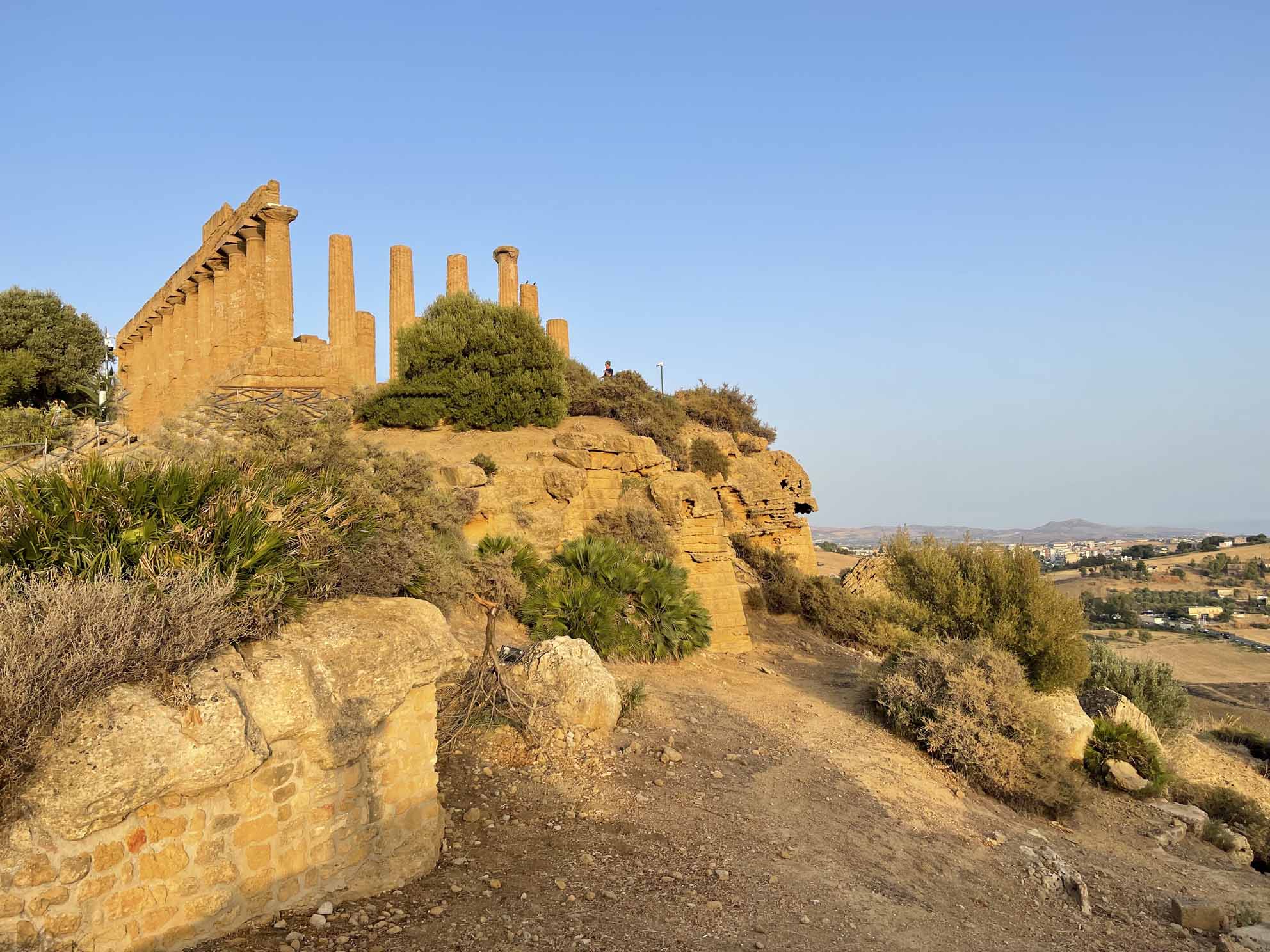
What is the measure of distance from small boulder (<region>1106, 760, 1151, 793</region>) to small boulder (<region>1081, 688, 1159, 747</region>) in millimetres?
1120

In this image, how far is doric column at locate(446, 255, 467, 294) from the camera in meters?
29.0

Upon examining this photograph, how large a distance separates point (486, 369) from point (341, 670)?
50.3 ft

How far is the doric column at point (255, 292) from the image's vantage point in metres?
20.6

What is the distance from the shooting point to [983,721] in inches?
414

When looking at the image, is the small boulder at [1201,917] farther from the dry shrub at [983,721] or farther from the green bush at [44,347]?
the green bush at [44,347]

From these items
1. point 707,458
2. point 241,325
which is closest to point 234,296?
point 241,325

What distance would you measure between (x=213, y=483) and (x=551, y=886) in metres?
3.61

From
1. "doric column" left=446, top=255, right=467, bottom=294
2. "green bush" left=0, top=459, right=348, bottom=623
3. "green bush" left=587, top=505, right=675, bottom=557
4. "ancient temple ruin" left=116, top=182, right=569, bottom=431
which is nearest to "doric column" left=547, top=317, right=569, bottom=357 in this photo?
"ancient temple ruin" left=116, top=182, right=569, bottom=431

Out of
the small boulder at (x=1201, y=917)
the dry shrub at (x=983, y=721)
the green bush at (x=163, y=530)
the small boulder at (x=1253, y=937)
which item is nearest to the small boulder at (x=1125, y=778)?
the dry shrub at (x=983, y=721)

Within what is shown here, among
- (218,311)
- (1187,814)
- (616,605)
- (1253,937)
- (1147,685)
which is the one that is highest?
(218,311)

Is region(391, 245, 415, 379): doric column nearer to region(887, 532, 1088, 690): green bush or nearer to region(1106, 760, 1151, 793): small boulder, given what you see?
region(887, 532, 1088, 690): green bush

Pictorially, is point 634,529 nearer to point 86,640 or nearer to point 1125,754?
point 1125,754

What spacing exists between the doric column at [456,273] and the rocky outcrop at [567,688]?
22191 mm

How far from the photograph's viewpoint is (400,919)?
5.00 m
